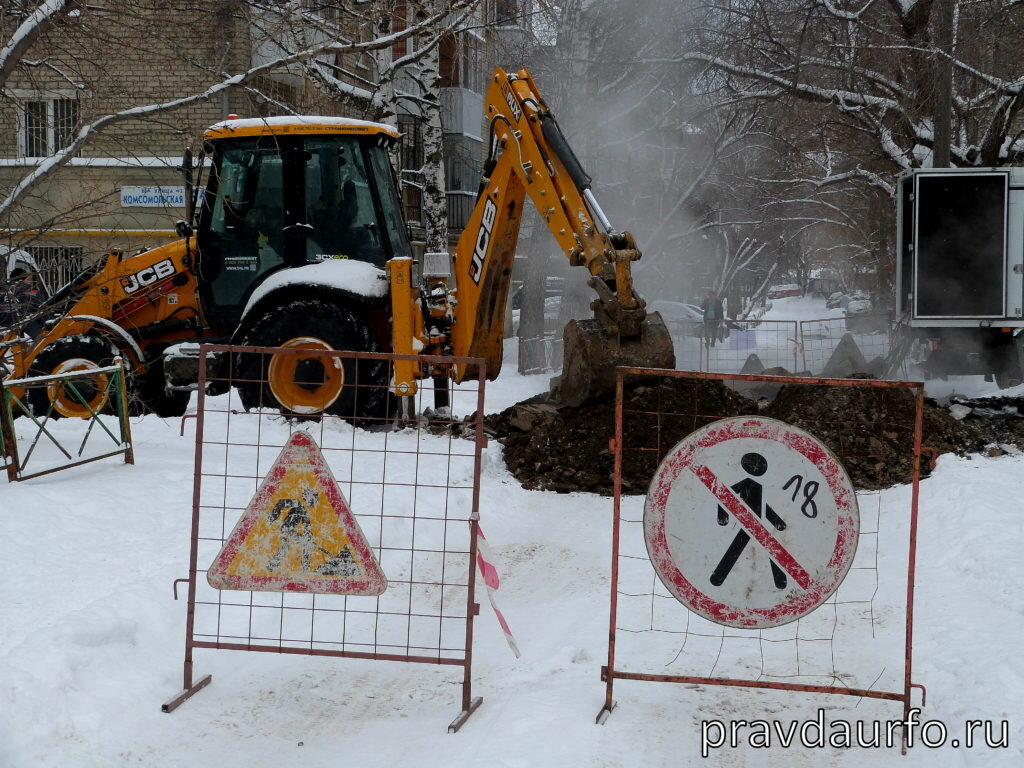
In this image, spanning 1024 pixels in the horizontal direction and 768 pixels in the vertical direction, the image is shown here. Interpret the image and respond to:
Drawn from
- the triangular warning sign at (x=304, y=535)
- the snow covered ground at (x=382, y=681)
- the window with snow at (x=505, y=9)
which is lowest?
the snow covered ground at (x=382, y=681)

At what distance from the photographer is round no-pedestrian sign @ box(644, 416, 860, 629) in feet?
15.5

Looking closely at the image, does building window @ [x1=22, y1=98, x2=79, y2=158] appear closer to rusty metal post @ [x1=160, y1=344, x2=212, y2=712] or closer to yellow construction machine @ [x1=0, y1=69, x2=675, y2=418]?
yellow construction machine @ [x1=0, y1=69, x2=675, y2=418]

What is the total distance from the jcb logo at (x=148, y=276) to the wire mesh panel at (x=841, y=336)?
37.3ft

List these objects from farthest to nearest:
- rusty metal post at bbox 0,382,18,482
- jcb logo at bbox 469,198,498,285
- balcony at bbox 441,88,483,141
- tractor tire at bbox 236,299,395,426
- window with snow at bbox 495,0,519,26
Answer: balcony at bbox 441,88,483,141
window with snow at bbox 495,0,519,26
jcb logo at bbox 469,198,498,285
tractor tire at bbox 236,299,395,426
rusty metal post at bbox 0,382,18,482

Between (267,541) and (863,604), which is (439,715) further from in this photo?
(863,604)

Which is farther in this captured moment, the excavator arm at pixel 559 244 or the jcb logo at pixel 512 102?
the jcb logo at pixel 512 102

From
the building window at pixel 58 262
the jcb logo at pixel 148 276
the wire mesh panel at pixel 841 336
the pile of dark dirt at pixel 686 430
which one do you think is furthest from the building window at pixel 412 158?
the pile of dark dirt at pixel 686 430

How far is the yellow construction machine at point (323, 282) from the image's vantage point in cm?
1030

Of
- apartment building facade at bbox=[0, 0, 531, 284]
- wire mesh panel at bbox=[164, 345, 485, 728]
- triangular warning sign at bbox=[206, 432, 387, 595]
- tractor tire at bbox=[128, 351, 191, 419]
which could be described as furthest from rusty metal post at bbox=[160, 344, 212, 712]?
tractor tire at bbox=[128, 351, 191, 419]

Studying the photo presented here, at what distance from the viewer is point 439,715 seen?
4992 mm

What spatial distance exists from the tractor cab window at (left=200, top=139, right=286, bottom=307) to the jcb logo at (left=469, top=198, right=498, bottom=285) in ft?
6.35

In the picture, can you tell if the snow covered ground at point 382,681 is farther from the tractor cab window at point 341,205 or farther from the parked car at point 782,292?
the parked car at point 782,292

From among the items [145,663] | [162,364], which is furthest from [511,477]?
[145,663]

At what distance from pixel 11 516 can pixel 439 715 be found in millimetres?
3467
